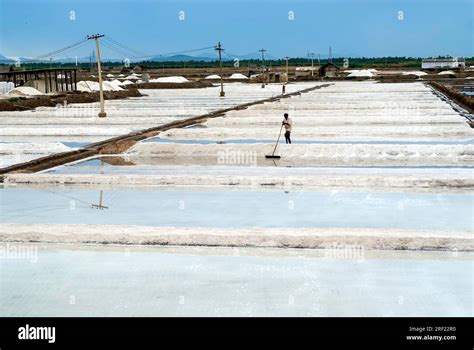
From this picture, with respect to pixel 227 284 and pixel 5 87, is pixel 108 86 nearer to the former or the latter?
pixel 5 87

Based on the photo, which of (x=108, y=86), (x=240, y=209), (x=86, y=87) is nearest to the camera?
(x=240, y=209)

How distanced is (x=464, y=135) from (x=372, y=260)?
8.46 m

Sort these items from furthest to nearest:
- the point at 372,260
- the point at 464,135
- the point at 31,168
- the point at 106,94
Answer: the point at 106,94
the point at 464,135
the point at 31,168
the point at 372,260

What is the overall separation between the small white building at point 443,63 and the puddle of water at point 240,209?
65.5 meters

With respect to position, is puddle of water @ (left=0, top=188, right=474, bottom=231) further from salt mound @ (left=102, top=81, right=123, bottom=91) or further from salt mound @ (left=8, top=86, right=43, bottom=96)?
salt mound @ (left=102, top=81, right=123, bottom=91)

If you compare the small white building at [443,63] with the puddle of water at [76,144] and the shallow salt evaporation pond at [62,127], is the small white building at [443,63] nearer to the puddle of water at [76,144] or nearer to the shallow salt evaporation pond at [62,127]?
the shallow salt evaporation pond at [62,127]

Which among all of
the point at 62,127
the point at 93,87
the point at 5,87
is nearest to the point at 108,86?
the point at 93,87

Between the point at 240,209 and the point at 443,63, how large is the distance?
6783cm

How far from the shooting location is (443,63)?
6938cm

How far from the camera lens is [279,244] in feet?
18.2

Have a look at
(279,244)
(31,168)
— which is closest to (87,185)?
(31,168)

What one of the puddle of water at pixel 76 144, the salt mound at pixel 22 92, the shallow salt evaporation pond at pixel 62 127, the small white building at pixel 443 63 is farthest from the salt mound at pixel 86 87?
the small white building at pixel 443 63
